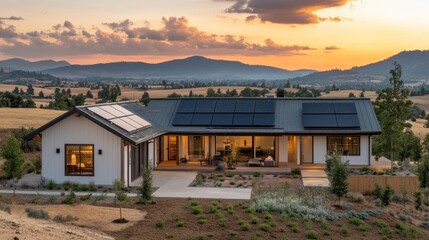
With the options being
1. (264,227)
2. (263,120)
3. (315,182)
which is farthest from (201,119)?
(264,227)

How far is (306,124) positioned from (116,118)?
10.4 meters

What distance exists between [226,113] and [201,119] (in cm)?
159

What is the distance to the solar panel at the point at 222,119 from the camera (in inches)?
1195

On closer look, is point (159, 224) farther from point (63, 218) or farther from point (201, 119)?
point (201, 119)

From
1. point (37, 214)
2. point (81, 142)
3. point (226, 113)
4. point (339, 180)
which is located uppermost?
point (226, 113)

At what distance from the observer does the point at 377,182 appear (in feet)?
77.8

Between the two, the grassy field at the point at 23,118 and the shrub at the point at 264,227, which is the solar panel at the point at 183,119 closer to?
the shrub at the point at 264,227

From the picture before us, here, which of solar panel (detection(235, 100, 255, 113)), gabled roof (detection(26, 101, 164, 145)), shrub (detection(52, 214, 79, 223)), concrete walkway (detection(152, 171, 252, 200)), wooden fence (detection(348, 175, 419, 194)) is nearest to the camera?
shrub (detection(52, 214, 79, 223))

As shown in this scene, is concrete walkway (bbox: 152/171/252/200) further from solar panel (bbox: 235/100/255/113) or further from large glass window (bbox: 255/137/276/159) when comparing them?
solar panel (bbox: 235/100/255/113)

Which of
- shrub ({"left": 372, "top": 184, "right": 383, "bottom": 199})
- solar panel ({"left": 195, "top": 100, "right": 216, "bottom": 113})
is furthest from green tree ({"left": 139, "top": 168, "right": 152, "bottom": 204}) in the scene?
solar panel ({"left": 195, "top": 100, "right": 216, "bottom": 113})

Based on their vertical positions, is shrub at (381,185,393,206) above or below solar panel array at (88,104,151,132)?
below

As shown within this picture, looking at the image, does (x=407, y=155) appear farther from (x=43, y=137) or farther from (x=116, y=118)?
(x=43, y=137)

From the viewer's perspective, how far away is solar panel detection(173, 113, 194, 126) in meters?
30.7

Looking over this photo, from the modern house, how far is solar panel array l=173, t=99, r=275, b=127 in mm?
57
